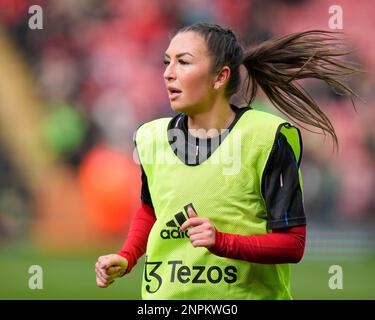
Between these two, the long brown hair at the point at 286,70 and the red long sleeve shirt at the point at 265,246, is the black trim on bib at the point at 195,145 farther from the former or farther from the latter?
the red long sleeve shirt at the point at 265,246

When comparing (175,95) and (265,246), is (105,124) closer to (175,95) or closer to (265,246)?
(175,95)

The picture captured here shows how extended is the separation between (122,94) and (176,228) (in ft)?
19.3

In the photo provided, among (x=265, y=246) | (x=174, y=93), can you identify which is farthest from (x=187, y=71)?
(x=265, y=246)

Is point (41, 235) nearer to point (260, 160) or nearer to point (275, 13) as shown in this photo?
point (275, 13)

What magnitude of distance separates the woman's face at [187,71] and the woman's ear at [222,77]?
0.04 m

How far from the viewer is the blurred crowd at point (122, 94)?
26.9ft

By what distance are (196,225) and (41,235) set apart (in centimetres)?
564

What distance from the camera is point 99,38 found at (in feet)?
28.8

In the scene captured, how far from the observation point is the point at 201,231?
253cm

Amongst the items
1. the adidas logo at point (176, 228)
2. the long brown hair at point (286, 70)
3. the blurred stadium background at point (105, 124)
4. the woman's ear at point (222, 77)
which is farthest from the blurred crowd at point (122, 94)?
the adidas logo at point (176, 228)

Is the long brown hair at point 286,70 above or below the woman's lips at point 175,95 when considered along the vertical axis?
above

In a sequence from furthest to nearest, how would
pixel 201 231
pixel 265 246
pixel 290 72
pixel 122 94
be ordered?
pixel 122 94 < pixel 290 72 < pixel 265 246 < pixel 201 231
